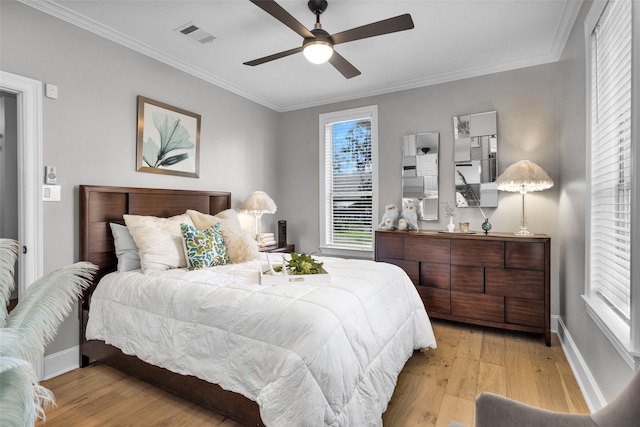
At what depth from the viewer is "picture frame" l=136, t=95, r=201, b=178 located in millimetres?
3047

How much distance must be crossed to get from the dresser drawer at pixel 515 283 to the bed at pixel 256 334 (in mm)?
987

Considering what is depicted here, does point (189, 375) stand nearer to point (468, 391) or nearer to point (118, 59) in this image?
point (468, 391)

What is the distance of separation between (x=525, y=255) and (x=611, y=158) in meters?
1.40

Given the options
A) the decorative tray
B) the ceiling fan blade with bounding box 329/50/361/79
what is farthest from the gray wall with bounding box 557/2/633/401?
the ceiling fan blade with bounding box 329/50/361/79

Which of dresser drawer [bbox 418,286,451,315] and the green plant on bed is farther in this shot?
dresser drawer [bbox 418,286,451,315]

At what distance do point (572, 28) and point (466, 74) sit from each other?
105 centimetres

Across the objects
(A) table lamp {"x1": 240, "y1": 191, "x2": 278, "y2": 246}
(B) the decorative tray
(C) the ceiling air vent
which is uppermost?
(C) the ceiling air vent

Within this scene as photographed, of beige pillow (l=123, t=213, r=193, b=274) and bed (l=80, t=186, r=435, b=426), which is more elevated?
beige pillow (l=123, t=213, r=193, b=274)

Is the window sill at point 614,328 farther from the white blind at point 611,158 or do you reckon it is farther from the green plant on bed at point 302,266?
the green plant on bed at point 302,266

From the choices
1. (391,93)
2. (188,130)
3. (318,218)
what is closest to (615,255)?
(391,93)

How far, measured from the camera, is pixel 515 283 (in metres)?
3.02

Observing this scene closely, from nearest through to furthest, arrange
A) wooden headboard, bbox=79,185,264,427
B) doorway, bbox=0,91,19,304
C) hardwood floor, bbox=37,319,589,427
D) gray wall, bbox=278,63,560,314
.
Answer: wooden headboard, bbox=79,185,264,427 < hardwood floor, bbox=37,319,589,427 < gray wall, bbox=278,63,560,314 < doorway, bbox=0,91,19,304

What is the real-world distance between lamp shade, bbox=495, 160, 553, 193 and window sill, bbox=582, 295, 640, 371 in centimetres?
125

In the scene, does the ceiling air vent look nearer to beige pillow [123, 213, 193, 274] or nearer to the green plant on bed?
beige pillow [123, 213, 193, 274]
